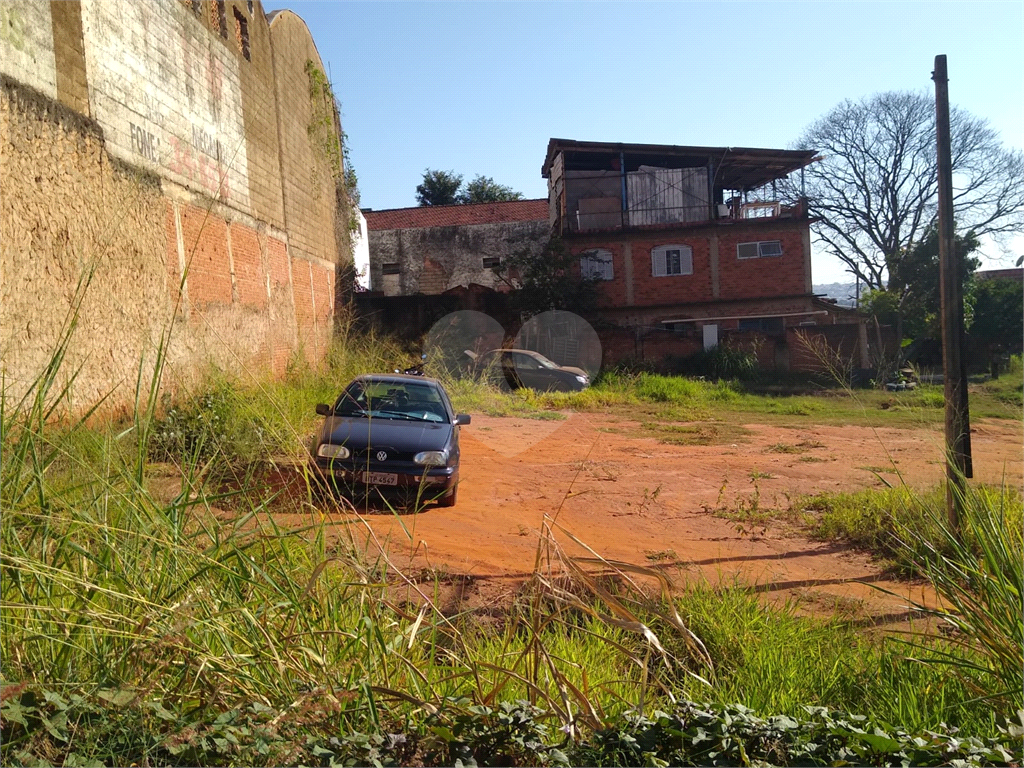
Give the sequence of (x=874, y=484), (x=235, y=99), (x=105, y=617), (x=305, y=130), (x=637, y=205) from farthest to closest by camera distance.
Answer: (x=637, y=205) → (x=305, y=130) → (x=235, y=99) → (x=874, y=484) → (x=105, y=617)

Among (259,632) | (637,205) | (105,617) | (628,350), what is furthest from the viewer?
(637,205)

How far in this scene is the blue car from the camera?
7504 mm

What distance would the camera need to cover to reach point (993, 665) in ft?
10.7

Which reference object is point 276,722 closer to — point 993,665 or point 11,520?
point 11,520

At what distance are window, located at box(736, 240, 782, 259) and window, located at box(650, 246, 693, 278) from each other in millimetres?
1747

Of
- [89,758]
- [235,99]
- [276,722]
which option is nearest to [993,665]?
[276,722]

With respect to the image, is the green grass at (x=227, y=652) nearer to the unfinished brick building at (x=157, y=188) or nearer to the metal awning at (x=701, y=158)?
the unfinished brick building at (x=157, y=188)

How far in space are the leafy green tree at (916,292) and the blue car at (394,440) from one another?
23713 mm

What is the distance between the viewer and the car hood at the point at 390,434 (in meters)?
7.64

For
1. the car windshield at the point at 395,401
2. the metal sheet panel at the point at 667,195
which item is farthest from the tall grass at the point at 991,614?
the metal sheet panel at the point at 667,195

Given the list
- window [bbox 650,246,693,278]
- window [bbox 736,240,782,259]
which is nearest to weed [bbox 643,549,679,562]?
window [bbox 650,246,693,278]

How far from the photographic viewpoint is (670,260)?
28.3m

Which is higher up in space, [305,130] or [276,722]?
[305,130]

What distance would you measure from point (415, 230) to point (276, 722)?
3565 centimetres
